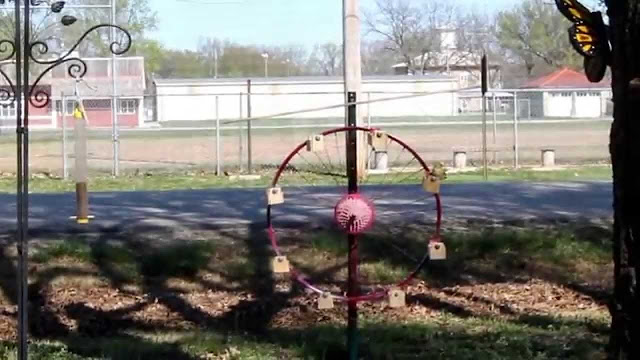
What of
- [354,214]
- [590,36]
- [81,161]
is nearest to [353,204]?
[354,214]

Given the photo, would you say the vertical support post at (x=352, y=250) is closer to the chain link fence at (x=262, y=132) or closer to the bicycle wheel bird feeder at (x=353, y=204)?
the bicycle wheel bird feeder at (x=353, y=204)

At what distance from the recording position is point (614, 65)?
4.95 metres

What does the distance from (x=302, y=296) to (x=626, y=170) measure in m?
5.20

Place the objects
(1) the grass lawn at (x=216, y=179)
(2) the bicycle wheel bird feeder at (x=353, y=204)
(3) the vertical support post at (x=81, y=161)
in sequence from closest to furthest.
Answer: (2) the bicycle wheel bird feeder at (x=353, y=204), (3) the vertical support post at (x=81, y=161), (1) the grass lawn at (x=216, y=179)

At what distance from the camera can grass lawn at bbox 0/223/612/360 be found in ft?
25.4

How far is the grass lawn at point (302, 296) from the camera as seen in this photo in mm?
7742

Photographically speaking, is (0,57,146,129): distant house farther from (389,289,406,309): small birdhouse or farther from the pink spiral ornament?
the pink spiral ornament

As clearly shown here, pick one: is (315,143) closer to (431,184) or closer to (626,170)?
(431,184)

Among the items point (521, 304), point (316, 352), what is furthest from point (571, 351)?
point (521, 304)

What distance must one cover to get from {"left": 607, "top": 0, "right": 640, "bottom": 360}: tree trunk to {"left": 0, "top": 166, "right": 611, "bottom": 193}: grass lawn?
43.1 ft

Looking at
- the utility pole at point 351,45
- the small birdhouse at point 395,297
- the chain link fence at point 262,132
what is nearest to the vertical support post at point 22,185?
the small birdhouse at point 395,297

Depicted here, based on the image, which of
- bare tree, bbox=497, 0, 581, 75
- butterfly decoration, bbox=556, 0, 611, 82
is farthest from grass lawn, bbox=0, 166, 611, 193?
bare tree, bbox=497, 0, 581, 75

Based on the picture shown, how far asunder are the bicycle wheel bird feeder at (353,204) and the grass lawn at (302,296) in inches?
9.4

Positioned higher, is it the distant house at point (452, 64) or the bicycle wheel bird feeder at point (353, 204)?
the distant house at point (452, 64)
